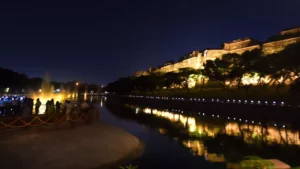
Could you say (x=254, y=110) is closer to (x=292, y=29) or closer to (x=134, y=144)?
(x=134, y=144)

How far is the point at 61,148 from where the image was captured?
16.1 meters

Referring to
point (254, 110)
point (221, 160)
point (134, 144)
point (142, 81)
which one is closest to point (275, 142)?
point (221, 160)

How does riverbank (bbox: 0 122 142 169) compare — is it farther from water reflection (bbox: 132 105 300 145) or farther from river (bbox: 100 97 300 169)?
water reflection (bbox: 132 105 300 145)

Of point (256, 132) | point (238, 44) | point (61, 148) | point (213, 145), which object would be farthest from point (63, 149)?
point (238, 44)

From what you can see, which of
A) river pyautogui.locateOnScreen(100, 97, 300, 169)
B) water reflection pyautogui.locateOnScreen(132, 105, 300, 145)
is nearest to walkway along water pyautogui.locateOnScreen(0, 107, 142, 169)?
river pyautogui.locateOnScreen(100, 97, 300, 169)

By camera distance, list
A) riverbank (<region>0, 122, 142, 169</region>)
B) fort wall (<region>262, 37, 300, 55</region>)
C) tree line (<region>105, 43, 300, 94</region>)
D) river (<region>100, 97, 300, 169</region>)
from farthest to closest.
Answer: fort wall (<region>262, 37, 300, 55</region>) < tree line (<region>105, 43, 300, 94</region>) < river (<region>100, 97, 300, 169</region>) < riverbank (<region>0, 122, 142, 169</region>)

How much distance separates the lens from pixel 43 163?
1405 cm

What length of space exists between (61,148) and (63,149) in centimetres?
14

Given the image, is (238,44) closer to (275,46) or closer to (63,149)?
(275,46)

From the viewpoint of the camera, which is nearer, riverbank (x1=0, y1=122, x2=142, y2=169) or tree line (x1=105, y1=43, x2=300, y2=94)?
riverbank (x1=0, y1=122, x2=142, y2=169)

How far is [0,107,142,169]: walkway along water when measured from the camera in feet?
46.2

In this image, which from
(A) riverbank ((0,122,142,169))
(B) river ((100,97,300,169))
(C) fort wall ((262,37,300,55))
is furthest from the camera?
(C) fort wall ((262,37,300,55))

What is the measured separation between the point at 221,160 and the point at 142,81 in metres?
91.6

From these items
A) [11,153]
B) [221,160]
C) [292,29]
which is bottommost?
[221,160]
